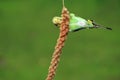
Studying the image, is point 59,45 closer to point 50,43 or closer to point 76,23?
point 76,23

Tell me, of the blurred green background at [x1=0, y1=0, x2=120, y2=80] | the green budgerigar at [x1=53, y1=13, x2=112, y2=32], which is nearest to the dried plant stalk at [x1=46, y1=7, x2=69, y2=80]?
the green budgerigar at [x1=53, y1=13, x2=112, y2=32]

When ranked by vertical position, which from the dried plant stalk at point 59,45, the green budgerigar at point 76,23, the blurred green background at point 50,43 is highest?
the blurred green background at point 50,43

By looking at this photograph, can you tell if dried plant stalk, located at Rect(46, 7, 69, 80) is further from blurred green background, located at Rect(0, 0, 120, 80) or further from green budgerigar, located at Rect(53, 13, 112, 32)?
blurred green background, located at Rect(0, 0, 120, 80)

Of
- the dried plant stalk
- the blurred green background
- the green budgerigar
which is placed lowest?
the dried plant stalk

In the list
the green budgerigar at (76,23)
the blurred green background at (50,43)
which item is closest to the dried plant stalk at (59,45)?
the green budgerigar at (76,23)

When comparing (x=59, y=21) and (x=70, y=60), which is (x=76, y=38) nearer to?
(x=70, y=60)

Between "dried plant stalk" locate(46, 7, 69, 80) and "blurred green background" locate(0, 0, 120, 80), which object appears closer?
"dried plant stalk" locate(46, 7, 69, 80)

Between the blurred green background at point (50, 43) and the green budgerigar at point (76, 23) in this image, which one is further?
the blurred green background at point (50, 43)

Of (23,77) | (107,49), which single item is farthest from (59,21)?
(107,49)

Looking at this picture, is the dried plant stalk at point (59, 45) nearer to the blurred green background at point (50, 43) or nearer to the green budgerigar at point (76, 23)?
the green budgerigar at point (76, 23)

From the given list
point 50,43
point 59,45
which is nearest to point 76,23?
point 59,45
